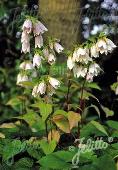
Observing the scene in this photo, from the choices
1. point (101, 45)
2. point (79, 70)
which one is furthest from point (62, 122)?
point (101, 45)

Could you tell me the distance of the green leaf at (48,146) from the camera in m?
3.14

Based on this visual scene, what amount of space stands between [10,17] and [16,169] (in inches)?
151

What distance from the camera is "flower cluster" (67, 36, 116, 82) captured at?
3.20 meters

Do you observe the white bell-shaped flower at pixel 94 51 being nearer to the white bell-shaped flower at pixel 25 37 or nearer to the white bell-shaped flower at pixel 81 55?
the white bell-shaped flower at pixel 81 55

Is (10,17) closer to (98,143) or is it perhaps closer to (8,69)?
(8,69)

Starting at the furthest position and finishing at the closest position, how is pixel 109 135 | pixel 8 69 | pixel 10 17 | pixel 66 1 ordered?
pixel 8 69, pixel 10 17, pixel 66 1, pixel 109 135

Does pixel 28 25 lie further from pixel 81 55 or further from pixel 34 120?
pixel 34 120

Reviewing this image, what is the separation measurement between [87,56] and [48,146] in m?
0.66

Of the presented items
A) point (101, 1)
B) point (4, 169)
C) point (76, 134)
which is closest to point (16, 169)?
point (4, 169)

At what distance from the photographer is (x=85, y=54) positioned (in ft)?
10.6

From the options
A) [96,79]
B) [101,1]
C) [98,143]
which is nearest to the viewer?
[98,143]

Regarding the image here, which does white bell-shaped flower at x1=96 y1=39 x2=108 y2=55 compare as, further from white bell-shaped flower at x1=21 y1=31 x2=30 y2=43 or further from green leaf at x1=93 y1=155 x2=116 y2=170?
green leaf at x1=93 y1=155 x2=116 y2=170

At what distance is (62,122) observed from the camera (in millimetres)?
3373

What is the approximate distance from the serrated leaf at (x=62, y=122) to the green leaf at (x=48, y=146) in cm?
17
